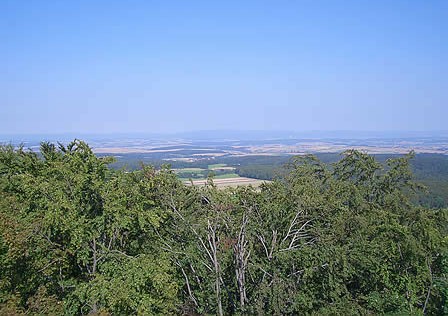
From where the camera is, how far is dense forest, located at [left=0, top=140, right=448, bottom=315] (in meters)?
12.9

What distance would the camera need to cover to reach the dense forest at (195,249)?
1285 cm

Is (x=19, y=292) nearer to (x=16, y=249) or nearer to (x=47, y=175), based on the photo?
(x=16, y=249)

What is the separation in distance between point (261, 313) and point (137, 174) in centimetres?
800

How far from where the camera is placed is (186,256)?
16156 millimetres

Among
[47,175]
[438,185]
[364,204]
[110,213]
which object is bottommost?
[438,185]

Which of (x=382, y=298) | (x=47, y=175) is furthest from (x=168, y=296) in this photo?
(x=382, y=298)

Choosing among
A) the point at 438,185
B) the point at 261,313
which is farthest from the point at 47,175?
the point at 438,185

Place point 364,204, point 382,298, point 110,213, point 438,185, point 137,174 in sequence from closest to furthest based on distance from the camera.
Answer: point 110,213, point 382,298, point 137,174, point 364,204, point 438,185

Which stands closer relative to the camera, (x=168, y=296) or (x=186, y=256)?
(x=168, y=296)

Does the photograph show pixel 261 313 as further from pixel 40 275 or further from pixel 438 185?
pixel 438 185

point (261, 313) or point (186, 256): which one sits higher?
point (186, 256)

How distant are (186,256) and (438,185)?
58.0 metres

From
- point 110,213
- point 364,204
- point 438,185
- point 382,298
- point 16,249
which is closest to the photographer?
point 16,249

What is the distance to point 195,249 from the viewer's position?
16547 millimetres
